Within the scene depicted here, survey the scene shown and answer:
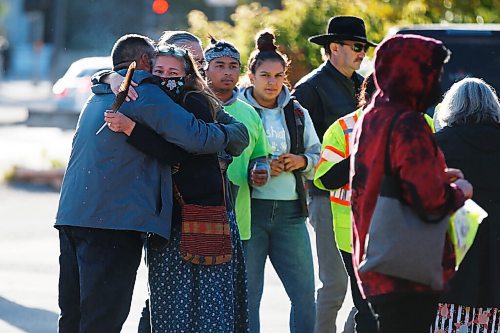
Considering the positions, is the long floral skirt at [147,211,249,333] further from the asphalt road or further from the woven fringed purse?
the asphalt road

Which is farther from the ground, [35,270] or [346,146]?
[346,146]

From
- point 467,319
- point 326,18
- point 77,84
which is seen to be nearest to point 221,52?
point 467,319

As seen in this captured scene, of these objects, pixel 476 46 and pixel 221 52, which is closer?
pixel 221 52

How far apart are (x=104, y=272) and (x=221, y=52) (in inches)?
69.0

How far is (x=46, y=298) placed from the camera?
9586 mm

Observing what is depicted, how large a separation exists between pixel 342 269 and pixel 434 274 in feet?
8.98

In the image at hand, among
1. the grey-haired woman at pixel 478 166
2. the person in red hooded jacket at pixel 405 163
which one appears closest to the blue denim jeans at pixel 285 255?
the grey-haired woman at pixel 478 166

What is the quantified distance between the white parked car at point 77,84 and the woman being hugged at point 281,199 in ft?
60.6

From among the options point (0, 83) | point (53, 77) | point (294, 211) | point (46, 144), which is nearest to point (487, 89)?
point (294, 211)

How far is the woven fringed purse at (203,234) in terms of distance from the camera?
5.98m

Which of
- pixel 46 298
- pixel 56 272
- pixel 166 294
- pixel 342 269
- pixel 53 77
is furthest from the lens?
pixel 53 77

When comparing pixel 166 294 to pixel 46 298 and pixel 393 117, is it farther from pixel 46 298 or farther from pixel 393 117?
pixel 46 298

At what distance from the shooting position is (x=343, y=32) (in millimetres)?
8016

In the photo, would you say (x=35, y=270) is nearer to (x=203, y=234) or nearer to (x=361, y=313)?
(x=361, y=313)
